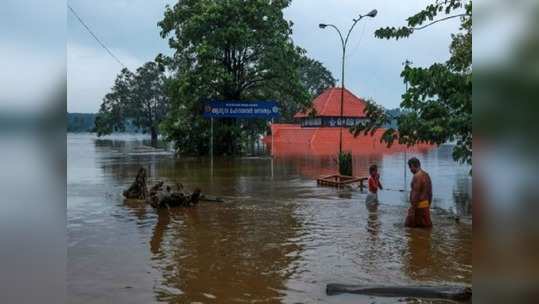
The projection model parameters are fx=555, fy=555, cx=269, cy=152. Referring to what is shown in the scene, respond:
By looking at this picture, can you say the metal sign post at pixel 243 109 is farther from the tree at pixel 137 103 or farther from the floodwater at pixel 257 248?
the tree at pixel 137 103

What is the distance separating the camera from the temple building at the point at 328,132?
144 feet

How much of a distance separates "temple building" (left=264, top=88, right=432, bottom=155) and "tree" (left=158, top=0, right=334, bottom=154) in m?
8.98

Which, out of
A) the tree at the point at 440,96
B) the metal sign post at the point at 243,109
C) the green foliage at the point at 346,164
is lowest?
the green foliage at the point at 346,164

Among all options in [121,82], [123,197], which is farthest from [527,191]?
[121,82]

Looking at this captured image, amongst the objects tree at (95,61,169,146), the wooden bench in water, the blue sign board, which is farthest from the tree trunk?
tree at (95,61,169,146)

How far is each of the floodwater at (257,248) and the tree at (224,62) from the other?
17.0 meters

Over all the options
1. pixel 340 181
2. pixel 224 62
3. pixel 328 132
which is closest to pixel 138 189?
pixel 340 181

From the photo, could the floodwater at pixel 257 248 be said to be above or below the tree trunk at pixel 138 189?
below

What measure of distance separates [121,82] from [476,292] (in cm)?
7249

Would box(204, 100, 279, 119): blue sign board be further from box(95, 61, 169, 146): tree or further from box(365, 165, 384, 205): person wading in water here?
box(95, 61, 169, 146): tree

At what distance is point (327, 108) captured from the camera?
48.7m

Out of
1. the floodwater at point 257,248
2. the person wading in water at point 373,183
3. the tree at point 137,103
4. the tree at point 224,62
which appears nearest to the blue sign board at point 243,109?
the tree at point 224,62

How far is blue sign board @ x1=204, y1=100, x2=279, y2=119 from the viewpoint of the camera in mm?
27344

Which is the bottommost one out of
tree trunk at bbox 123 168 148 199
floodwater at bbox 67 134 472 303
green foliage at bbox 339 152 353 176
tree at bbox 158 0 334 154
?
floodwater at bbox 67 134 472 303
